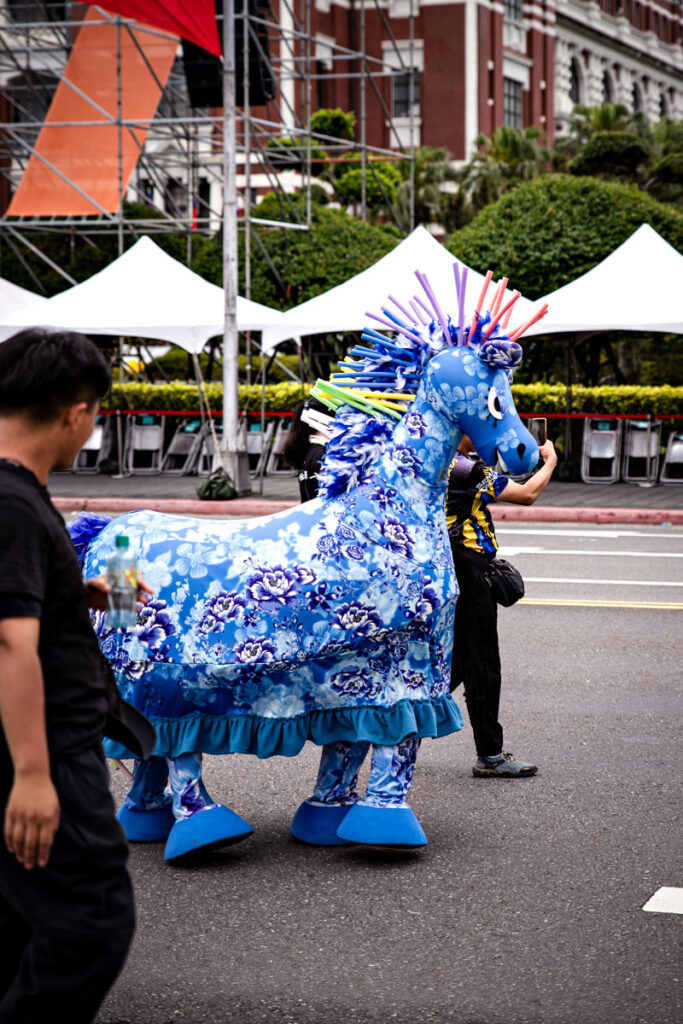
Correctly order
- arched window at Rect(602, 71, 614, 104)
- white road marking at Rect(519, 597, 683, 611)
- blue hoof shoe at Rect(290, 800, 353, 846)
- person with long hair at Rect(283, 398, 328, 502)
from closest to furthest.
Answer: blue hoof shoe at Rect(290, 800, 353, 846) → person with long hair at Rect(283, 398, 328, 502) → white road marking at Rect(519, 597, 683, 611) → arched window at Rect(602, 71, 614, 104)

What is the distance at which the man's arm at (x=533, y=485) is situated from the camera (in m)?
5.43

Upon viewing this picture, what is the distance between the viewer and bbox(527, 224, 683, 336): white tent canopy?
17297 mm

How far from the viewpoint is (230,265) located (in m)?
17.4

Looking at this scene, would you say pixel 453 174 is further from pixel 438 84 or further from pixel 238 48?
pixel 238 48

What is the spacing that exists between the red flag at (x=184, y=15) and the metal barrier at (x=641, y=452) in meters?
7.87

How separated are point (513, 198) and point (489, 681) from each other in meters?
A: 19.5

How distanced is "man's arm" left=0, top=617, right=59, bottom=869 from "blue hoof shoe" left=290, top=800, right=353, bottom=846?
2545mm

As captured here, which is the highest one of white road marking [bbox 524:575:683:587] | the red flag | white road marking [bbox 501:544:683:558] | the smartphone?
the red flag

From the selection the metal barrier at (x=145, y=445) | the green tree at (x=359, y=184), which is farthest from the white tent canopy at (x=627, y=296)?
the green tree at (x=359, y=184)

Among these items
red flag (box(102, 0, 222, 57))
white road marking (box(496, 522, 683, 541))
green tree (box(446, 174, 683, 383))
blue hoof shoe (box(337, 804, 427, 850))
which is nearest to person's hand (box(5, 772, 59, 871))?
blue hoof shoe (box(337, 804, 427, 850))

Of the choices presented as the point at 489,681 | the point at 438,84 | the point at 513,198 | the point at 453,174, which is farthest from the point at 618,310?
the point at 438,84

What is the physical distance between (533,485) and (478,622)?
65 centimetres

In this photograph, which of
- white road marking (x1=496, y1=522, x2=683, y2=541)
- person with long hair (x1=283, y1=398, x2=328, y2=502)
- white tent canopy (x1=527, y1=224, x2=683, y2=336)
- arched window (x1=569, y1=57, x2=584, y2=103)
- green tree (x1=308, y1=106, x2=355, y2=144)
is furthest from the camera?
arched window (x1=569, y1=57, x2=584, y2=103)

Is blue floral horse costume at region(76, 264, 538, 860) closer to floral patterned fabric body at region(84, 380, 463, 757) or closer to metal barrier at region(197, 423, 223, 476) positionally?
floral patterned fabric body at region(84, 380, 463, 757)
